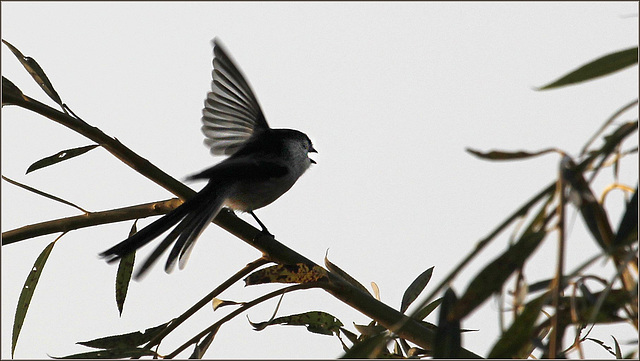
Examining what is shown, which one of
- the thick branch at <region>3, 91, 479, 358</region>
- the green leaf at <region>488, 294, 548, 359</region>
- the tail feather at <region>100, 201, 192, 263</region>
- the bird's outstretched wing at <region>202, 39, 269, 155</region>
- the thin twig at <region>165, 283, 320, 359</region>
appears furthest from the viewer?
the bird's outstretched wing at <region>202, 39, 269, 155</region>

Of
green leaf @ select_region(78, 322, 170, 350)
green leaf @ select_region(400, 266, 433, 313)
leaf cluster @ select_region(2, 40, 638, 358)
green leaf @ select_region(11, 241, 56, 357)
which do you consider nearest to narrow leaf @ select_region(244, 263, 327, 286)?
leaf cluster @ select_region(2, 40, 638, 358)

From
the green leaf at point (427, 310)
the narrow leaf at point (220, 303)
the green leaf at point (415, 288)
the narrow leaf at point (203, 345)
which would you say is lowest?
the narrow leaf at point (203, 345)

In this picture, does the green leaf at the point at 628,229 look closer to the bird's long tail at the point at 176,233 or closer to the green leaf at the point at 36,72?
the bird's long tail at the point at 176,233

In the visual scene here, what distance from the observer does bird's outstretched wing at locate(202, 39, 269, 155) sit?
2.69 meters

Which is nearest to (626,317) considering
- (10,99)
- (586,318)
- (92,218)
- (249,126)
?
(586,318)

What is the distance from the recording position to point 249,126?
2.87 m

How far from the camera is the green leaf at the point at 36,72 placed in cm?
166

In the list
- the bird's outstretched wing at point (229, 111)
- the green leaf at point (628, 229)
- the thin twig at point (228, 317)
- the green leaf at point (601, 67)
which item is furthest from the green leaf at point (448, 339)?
the bird's outstretched wing at point (229, 111)

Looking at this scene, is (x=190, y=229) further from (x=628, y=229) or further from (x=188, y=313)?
(x=628, y=229)

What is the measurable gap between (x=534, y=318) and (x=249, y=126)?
204cm

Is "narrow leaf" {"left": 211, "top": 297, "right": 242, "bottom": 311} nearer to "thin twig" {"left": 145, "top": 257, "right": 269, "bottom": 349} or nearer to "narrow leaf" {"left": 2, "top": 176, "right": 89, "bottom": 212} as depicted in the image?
"thin twig" {"left": 145, "top": 257, "right": 269, "bottom": 349}

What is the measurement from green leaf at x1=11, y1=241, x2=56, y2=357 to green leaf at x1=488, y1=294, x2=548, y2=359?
1067mm

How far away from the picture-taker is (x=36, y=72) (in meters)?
1.71

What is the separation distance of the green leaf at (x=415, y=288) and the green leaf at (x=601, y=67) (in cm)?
82
